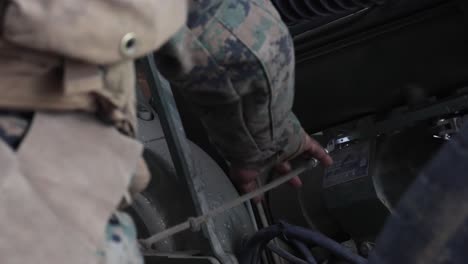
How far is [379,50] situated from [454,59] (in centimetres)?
16

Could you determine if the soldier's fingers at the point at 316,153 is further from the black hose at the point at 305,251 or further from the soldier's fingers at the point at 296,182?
the black hose at the point at 305,251

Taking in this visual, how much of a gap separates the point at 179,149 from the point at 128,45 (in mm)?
785

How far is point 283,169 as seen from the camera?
1.49m

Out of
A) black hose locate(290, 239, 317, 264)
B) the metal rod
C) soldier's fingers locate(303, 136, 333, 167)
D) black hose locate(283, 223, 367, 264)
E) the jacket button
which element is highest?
the jacket button

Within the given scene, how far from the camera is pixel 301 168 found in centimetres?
149

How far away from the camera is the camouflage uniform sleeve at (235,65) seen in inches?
40.8

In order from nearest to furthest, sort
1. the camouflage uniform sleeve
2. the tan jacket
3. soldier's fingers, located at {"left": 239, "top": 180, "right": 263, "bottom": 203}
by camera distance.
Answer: the tan jacket < the camouflage uniform sleeve < soldier's fingers, located at {"left": 239, "top": 180, "right": 263, "bottom": 203}

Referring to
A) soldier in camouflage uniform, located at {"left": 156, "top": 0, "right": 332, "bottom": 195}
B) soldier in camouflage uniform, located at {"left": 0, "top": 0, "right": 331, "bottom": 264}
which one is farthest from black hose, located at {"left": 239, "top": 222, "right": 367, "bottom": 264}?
soldier in camouflage uniform, located at {"left": 0, "top": 0, "right": 331, "bottom": 264}

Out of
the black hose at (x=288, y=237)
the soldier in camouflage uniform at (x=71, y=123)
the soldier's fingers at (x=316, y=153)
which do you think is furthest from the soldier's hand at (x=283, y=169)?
the soldier in camouflage uniform at (x=71, y=123)

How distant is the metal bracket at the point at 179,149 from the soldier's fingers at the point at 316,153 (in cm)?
24

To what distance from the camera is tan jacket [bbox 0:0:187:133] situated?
2.04ft

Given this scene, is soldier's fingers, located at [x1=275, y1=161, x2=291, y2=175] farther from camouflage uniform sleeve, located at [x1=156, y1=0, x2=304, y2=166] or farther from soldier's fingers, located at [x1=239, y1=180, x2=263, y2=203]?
camouflage uniform sleeve, located at [x1=156, y1=0, x2=304, y2=166]

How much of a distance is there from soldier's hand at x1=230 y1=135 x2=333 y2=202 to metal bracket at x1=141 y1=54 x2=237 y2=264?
87 millimetres

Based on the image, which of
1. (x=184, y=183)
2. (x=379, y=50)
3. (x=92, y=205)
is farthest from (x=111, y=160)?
(x=379, y=50)
